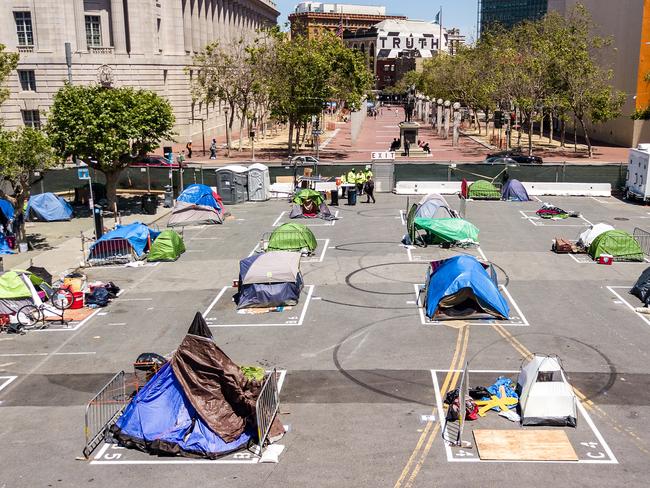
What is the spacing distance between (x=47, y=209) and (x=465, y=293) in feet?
84.2

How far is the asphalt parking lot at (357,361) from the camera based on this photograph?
1370 cm

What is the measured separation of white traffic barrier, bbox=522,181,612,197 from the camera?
42.9 metres

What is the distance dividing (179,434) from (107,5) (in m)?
56.4

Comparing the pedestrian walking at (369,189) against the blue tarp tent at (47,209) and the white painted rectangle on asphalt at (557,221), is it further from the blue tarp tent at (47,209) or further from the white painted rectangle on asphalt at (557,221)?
the blue tarp tent at (47,209)

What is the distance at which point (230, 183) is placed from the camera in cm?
4191

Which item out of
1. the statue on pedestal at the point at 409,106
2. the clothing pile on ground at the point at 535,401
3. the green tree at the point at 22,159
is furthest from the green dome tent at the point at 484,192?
the statue on pedestal at the point at 409,106

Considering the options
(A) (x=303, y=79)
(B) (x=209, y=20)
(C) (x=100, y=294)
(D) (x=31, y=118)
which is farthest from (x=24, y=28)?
(C) (x=100, y=294)

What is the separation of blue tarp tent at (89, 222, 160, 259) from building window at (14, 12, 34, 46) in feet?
127

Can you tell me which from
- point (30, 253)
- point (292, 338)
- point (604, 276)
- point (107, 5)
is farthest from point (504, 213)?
point (107, 5)

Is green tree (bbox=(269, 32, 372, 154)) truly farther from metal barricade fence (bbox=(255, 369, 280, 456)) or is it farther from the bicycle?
metal barricade fence (bbox=(255, 369, 280, 456))

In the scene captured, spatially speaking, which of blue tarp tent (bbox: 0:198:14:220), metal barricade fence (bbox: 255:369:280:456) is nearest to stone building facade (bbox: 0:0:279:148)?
blue tarp tent (bbox: 0:198:14:220)

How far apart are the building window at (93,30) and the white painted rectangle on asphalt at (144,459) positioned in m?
55.2

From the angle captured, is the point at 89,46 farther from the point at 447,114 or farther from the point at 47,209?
the point at 447,114

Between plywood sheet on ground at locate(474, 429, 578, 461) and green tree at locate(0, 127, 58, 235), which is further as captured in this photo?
green tree at locate(0, 127, 58, 235)
